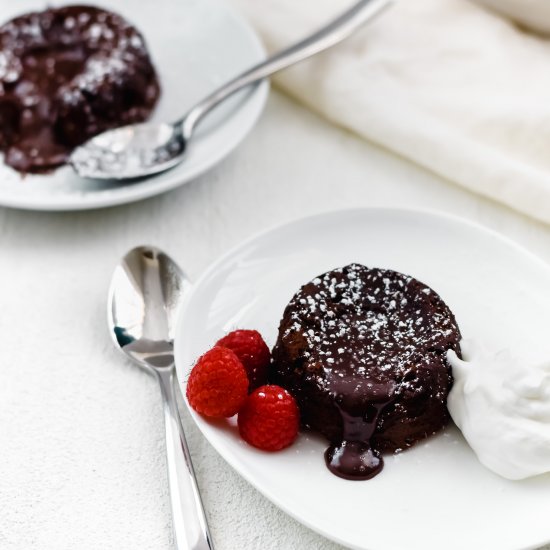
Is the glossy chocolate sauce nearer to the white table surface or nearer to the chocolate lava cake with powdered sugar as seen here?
the white table surface

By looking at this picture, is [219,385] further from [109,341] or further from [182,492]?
[109,341]

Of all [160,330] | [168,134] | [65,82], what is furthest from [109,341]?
[65,82]

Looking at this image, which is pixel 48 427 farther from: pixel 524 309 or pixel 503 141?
pixel 503 141

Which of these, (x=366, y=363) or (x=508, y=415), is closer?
(x=508, y=415)

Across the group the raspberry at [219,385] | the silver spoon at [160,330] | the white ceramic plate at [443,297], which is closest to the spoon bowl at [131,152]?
the silver spoon at [160,330]

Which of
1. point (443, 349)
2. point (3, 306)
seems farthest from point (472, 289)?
point (3, 306)

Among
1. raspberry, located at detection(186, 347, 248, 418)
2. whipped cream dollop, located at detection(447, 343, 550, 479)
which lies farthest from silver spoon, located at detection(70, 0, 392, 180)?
whipped cream dollop, located at detection(447, 343, 550, 479)
